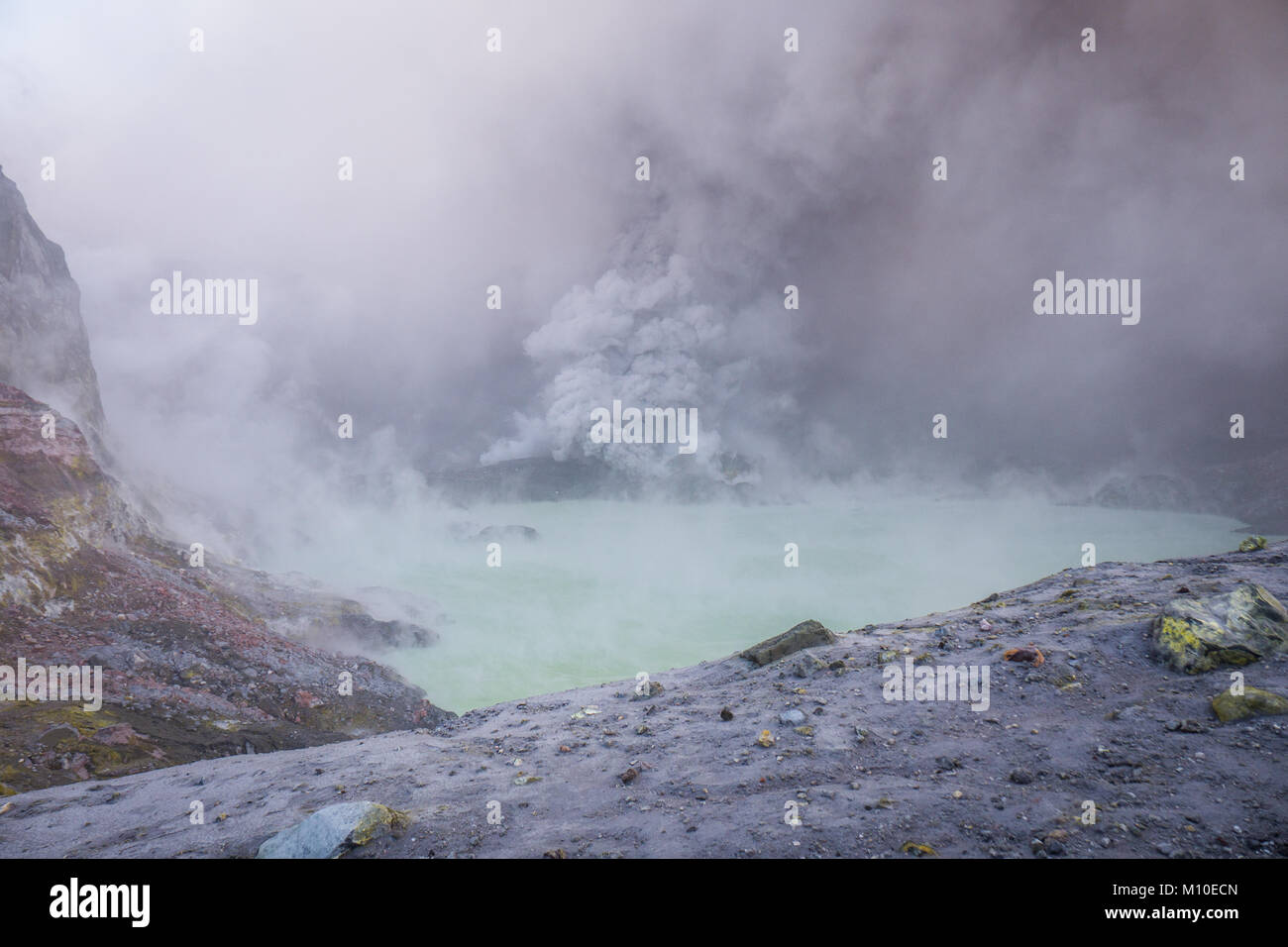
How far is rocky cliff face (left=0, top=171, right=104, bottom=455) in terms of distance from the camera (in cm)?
4516

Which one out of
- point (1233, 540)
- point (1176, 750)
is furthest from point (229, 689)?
point (1233, 540)

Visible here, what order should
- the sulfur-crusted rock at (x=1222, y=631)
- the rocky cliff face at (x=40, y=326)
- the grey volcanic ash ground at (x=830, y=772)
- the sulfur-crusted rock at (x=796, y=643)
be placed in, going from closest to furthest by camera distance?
the grey volcanic ash ground at (x=830, y=772)
the sulfur-crusted rock at (x=1222, y=631)
the sulfur-crusted rock at (x=796, y=643)
the rocky cliff face at (x=40, y=326)

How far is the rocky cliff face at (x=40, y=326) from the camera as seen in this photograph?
45156mm

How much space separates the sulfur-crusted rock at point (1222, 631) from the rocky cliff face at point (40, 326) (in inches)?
2573

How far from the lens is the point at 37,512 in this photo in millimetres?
24750

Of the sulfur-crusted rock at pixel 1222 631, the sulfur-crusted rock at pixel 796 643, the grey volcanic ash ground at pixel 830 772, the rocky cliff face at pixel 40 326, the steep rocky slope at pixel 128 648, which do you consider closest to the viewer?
the grey volcanic ash ground at pixel 830 772

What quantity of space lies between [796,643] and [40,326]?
224 ft

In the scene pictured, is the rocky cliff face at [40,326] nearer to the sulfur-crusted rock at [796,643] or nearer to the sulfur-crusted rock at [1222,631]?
the sulfur-crusted rock at [796,643]

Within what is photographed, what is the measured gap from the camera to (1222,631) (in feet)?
33.0

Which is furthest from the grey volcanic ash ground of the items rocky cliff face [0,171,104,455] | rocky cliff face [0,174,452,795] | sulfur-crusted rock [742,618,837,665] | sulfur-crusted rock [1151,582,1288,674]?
rocky cliff face [0,171,104,455]

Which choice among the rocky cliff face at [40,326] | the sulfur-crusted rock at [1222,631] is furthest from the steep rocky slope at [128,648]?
the sulfur-crusted rock at [1222,631]

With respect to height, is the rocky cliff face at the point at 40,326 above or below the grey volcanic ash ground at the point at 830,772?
above

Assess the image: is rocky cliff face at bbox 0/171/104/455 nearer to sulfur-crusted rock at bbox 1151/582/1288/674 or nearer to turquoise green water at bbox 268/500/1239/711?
turquoise green water at bbox 268/500/1239/711

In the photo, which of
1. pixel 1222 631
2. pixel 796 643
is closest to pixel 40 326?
pixel 796 643
